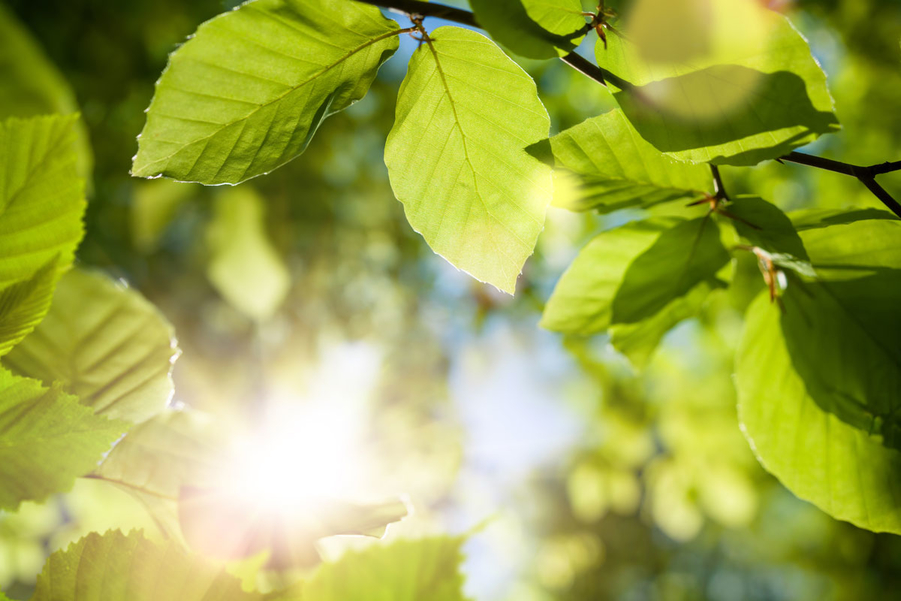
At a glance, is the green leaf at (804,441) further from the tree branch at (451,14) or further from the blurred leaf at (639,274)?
the tree branch at (451,14)

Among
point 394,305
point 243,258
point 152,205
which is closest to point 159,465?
point 243,258

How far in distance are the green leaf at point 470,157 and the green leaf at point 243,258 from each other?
3.23 ft

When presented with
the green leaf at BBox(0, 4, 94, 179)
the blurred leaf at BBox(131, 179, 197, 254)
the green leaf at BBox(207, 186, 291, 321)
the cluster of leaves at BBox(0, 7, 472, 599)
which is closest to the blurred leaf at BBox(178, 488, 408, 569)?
the cluster of leaves at BBox(0, 7, 472, 599)

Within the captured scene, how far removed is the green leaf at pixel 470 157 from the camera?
258 mm

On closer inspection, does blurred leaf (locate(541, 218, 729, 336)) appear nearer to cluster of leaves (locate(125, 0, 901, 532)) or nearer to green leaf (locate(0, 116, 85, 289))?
cluster of leaves (locate(125, 0, 901, 532))

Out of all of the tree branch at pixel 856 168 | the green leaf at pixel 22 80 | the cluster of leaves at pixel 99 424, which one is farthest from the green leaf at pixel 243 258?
the tree branch at pixel 856 168

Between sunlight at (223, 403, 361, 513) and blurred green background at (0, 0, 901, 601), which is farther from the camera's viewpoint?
blurred green background at (0, 0, 901, 601)

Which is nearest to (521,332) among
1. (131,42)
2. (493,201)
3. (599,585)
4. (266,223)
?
(266,223)

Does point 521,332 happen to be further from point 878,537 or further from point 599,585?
point 599,585

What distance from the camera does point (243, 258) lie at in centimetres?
116

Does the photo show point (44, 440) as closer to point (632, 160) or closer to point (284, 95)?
point (284, 95)

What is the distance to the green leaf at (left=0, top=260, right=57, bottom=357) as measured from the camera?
20 centimetres

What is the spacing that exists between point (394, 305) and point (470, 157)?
196 centimetres

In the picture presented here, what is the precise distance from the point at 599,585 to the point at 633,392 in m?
4.82
